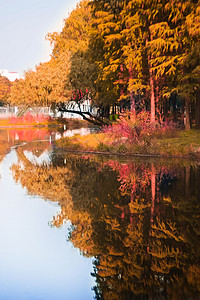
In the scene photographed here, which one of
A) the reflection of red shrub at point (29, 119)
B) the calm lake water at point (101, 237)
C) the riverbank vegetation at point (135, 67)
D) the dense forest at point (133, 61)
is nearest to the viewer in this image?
the calm lake water at point (101, 237)

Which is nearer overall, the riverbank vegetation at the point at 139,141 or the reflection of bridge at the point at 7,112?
the riverbank vegetation at the point at 139,141

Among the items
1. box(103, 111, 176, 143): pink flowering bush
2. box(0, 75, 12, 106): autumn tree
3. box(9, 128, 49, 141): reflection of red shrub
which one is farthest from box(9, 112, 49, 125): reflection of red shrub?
box(0, 75, 12, 106): autumn tree

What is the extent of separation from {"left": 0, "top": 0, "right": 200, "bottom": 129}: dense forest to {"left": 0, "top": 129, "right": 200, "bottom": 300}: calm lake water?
16531 millimetres

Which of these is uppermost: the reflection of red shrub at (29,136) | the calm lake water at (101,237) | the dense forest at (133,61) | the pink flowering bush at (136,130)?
the dense forest at (133,61)

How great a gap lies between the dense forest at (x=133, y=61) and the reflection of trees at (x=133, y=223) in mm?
15233

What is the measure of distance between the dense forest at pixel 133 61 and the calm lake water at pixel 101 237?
16.5 m

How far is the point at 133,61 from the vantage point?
30.8m

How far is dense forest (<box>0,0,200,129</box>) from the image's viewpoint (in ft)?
93.0

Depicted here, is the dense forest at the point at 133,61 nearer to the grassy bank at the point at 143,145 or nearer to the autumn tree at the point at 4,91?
the grassy bank at the point at 143,145

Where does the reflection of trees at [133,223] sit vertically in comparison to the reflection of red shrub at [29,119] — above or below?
below

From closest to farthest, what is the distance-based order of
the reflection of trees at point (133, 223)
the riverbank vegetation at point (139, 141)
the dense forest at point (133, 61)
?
the reflection of trees at point (133, 223), the riverbank vegetation at point (139, 141), the dense forest at point (133, 61)

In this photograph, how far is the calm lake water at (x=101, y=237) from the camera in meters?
4.96

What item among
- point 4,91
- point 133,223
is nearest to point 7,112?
point 4,91

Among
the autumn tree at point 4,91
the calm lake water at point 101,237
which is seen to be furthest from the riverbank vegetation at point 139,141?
the autumn tree at point 4,91
